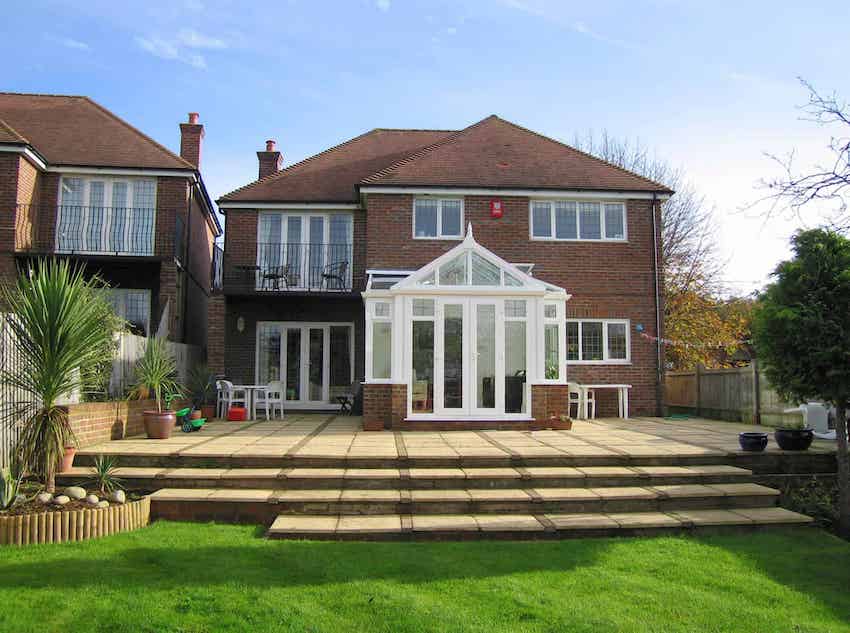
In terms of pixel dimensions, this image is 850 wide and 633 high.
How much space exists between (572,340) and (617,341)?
1122 millimetres

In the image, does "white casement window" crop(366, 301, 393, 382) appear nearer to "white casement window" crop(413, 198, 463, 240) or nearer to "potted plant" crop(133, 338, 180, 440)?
"potted plant" crop(133, 338, 180, 440)

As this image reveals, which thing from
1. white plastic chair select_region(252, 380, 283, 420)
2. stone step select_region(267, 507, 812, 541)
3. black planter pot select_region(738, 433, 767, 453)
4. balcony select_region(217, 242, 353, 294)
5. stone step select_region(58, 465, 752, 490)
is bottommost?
stone step select_region(267, 507, 812, 541)

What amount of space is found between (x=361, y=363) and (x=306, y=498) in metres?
9.96

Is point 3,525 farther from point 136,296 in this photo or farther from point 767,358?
point 136,296

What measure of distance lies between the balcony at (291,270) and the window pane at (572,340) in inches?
216

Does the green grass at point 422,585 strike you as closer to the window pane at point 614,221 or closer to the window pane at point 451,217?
the window pane at point 451,217

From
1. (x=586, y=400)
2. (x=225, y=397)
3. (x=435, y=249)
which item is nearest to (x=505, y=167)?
(x=435, y=249)

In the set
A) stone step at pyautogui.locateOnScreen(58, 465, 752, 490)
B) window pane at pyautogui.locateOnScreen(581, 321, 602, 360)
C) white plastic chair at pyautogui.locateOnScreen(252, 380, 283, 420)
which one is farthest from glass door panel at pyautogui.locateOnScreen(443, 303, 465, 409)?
window pane at pyautogui.locateOnScreen(581, 321, 602, 360)

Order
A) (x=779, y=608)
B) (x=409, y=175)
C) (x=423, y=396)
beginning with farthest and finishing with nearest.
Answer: (x=409, y=175), (x=423, y=396), (x=779, y=608)

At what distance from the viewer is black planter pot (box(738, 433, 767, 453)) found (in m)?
8.41

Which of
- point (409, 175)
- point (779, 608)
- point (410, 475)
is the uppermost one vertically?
point (409, 175)

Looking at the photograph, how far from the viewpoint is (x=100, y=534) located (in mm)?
6164

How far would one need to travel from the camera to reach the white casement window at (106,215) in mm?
16109

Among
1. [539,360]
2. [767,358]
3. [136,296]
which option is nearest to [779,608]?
[767,358]
